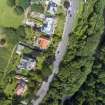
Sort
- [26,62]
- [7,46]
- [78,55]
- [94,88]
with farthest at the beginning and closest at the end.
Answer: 1. [94,88]
2. [78,55]
3. [26,62]
4. [7,46]

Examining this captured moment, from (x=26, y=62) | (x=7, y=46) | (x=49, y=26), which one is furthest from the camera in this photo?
(x=49, y=26)

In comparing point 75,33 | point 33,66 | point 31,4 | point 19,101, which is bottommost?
point 19,101

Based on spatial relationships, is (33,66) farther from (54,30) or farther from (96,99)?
(96,99)

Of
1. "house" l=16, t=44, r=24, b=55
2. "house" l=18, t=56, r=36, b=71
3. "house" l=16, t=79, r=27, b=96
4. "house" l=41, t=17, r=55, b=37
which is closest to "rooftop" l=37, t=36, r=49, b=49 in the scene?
"house" l=41, t=17, r=55, b=37

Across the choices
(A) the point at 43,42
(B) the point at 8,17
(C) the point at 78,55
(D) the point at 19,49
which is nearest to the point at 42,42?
(A) the point at 43,42

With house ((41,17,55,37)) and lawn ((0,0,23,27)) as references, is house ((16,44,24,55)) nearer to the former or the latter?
lawn ((0,0,23,27))

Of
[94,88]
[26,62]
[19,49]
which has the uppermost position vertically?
[19,49]

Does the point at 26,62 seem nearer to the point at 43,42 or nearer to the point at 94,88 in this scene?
the point at 43,42

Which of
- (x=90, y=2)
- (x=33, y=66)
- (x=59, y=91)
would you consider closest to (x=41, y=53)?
(x=33, y=66)
